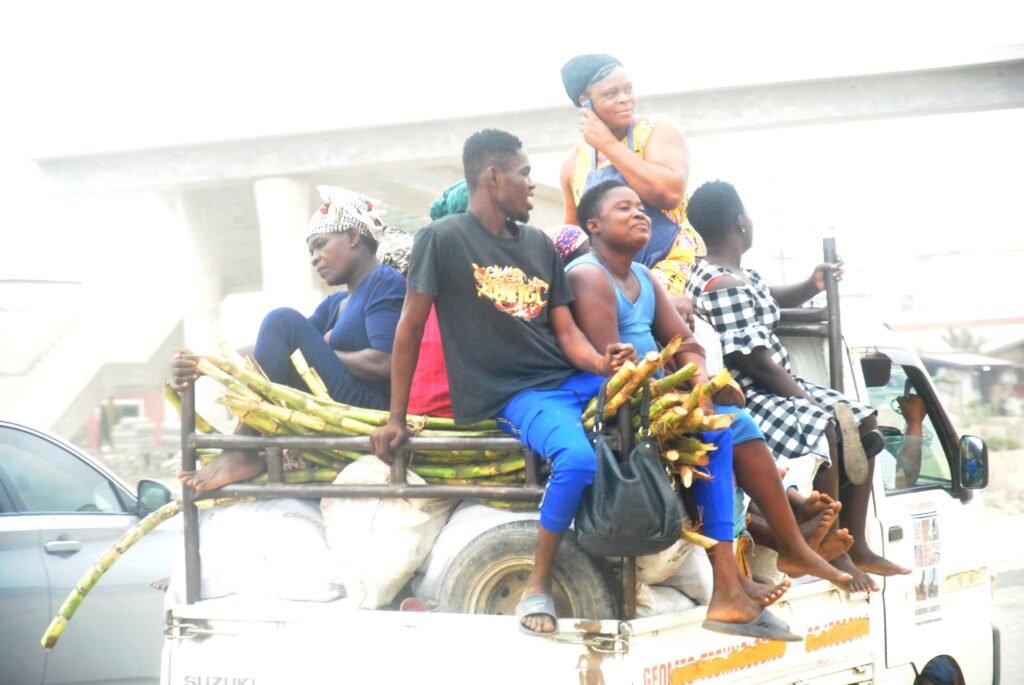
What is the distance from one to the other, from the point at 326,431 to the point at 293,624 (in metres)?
0.61

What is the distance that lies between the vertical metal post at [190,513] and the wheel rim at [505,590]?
3.02 feet

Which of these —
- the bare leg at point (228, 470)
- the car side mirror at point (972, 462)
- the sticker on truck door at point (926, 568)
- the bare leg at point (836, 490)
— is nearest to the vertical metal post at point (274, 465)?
the bare leg at point (228, 470)

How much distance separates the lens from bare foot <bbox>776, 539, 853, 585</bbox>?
4.20 meters

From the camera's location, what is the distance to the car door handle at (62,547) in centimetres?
584

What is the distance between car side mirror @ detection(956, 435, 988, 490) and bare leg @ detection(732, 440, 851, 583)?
4.48 feet

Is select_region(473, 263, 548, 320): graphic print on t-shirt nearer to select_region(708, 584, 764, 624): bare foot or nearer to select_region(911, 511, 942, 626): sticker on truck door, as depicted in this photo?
select_region(708, 584, 764, 624): bare foot

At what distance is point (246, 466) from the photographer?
4.05m

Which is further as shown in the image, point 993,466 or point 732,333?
point 993,466

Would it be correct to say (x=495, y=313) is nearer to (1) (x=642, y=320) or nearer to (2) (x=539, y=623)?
(1) (x=642, y=320)

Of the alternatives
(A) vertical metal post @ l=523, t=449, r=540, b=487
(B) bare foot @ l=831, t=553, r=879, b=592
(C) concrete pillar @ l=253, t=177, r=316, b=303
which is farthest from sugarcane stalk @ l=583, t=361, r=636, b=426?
(C) concrete pillar @ l=253, t=177, r=316, b=303

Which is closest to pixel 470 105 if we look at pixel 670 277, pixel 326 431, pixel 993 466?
pixel 993 466

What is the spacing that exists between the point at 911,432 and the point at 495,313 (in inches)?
99.3

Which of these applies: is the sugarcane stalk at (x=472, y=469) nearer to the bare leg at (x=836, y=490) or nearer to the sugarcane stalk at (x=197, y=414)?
→ the sugarcane stalk at (x=197, y=414)

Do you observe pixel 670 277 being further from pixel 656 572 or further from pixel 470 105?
pixel 470 105
